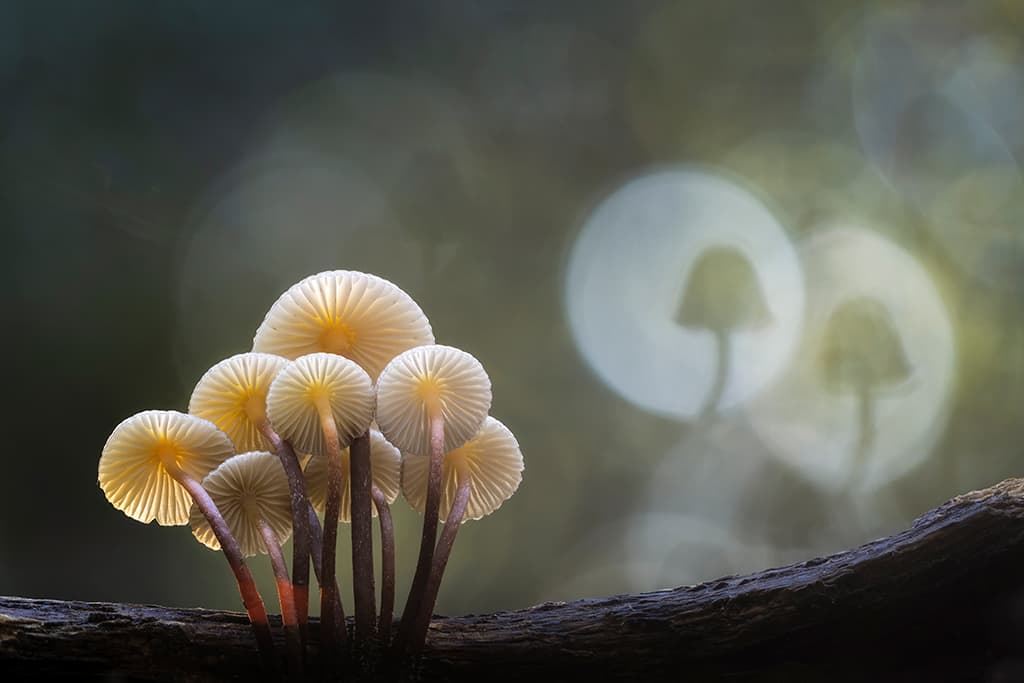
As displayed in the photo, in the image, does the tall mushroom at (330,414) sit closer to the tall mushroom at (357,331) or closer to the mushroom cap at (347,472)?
the tall mushroom at (357,331)

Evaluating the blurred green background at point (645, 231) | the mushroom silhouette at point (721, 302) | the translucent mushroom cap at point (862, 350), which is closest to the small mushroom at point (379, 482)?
the blurred green background at point (645, 231)

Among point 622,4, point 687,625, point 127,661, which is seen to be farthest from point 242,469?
point 622,4

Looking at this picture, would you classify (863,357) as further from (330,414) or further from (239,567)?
(239,567)

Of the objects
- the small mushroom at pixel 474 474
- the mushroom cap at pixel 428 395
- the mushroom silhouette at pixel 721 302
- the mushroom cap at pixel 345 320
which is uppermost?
the mushroom silhouette at pixel 721 302

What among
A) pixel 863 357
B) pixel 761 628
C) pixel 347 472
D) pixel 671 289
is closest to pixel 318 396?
pixel 347 472

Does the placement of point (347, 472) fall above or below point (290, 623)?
above

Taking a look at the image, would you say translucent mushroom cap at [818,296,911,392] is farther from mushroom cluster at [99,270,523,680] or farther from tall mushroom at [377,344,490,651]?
tall mushroom at [377,344,490,651]

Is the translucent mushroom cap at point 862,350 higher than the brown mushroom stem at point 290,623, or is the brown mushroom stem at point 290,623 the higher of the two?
the translucent mushroom cap at point 862,350
